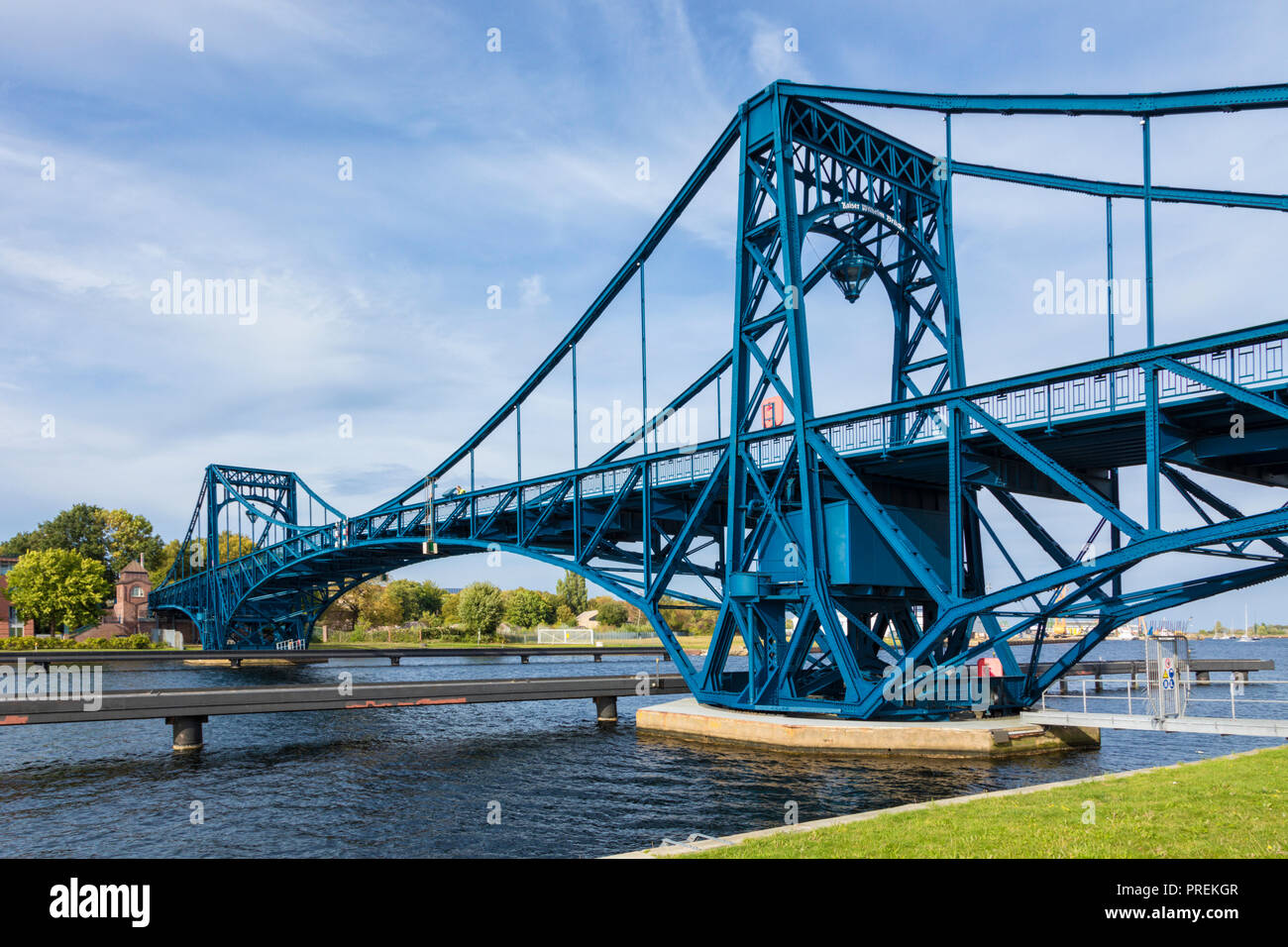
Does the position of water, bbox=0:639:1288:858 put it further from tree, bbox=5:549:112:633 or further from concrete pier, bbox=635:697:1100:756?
tree, bbox=5:549:112:633

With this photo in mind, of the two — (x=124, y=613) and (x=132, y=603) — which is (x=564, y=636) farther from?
(x=124, y=613)

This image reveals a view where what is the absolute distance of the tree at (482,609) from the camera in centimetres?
13675

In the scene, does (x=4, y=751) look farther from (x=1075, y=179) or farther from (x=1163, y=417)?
(x=1075, y=179)

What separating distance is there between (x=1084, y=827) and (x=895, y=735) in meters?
16.6

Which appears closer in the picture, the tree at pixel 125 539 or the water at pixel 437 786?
the water at pixel 437 786

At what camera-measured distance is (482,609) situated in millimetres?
137875

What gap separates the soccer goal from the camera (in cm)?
14500

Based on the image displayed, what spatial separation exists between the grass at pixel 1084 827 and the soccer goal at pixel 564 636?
416 feet

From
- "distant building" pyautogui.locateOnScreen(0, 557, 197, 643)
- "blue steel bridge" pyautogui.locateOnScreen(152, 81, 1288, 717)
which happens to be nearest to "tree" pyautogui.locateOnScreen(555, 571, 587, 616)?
"distant building" pyautogui.locateOnScreen(0, 557, 197, 643)

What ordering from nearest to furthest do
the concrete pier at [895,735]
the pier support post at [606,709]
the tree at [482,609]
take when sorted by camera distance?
the concrete pier at [895,735] < the pier support post at [606,709] < the tree at [482,609]

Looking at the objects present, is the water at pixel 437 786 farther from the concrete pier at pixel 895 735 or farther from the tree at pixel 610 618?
the tree at pixel 610 618

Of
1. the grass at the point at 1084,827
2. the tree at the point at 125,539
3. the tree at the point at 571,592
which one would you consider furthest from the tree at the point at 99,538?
the grass at the point at 1084,827

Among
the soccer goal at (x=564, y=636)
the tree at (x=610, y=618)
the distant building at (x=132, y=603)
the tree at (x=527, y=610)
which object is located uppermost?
the distant building at (x=132, y=603)

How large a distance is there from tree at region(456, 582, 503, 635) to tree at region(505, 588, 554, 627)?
15.2 meters
